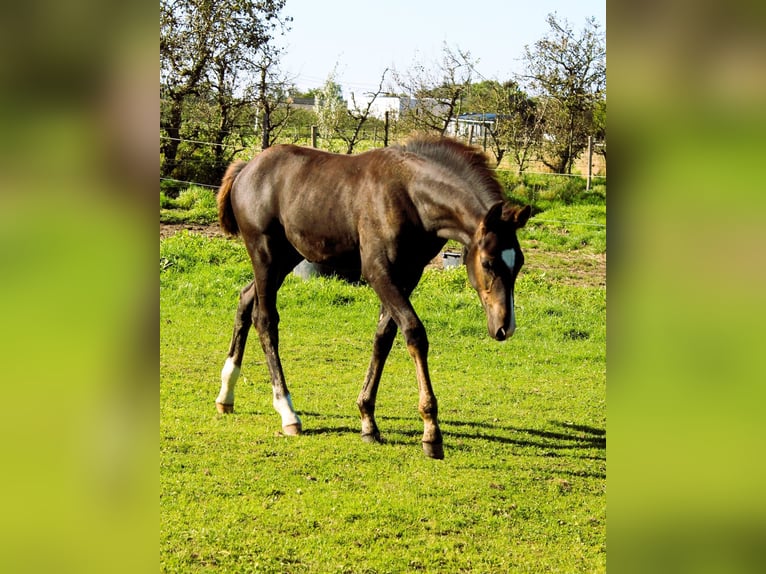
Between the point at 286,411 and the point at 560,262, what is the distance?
26.8 feet

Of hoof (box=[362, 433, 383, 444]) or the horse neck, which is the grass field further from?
the horse neck

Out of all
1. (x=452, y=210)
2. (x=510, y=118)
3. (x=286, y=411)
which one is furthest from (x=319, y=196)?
(x=510, y=118)

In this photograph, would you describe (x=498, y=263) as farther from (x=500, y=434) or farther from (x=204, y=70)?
(x=204, y=70)

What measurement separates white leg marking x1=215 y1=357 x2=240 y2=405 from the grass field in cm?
16

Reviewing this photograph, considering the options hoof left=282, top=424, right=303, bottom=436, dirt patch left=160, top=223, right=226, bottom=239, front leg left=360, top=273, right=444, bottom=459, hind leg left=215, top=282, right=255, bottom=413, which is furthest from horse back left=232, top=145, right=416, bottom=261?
dirt patch left=160, top=223, right=226, bottom=239

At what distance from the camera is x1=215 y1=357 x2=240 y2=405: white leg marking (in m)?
6.80

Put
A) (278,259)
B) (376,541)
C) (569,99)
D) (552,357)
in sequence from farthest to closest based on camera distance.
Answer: (569,99) < (552,357) < (278,259) < (376,541)

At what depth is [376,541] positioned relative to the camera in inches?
176

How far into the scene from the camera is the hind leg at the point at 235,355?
22.4 ft

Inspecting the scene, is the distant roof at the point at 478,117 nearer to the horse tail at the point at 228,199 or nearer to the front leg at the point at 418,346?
the horse tail at the point at 228,199
